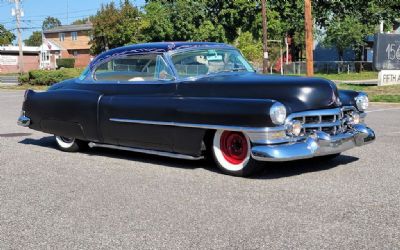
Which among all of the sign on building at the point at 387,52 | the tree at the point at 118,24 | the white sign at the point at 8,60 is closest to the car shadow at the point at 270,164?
the sign on building at the point at 387,52

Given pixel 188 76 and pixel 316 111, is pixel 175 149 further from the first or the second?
pixel 316 111

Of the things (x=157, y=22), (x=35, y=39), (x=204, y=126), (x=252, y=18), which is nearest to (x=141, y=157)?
(x=204, y=126)

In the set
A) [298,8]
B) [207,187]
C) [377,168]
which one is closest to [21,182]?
[207,187]

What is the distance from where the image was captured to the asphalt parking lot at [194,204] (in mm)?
4227

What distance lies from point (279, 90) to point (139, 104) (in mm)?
1926

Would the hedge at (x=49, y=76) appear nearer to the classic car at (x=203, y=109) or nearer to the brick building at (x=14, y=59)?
the classic car at (x=203, y=109)

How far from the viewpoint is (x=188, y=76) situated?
6.88 m

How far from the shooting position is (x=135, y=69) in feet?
24.5

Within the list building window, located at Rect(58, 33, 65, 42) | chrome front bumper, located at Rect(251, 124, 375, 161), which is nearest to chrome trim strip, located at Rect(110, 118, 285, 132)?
chrome front bumper, located at Rect(251, 124, 375, 161)

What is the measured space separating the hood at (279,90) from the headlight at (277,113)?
0.14 meters

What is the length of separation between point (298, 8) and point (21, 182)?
147ft

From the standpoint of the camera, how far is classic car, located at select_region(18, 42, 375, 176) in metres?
5.89

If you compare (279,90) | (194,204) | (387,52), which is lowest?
(194,204)

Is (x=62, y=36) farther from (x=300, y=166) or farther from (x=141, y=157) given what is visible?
(x=300, y=166)
